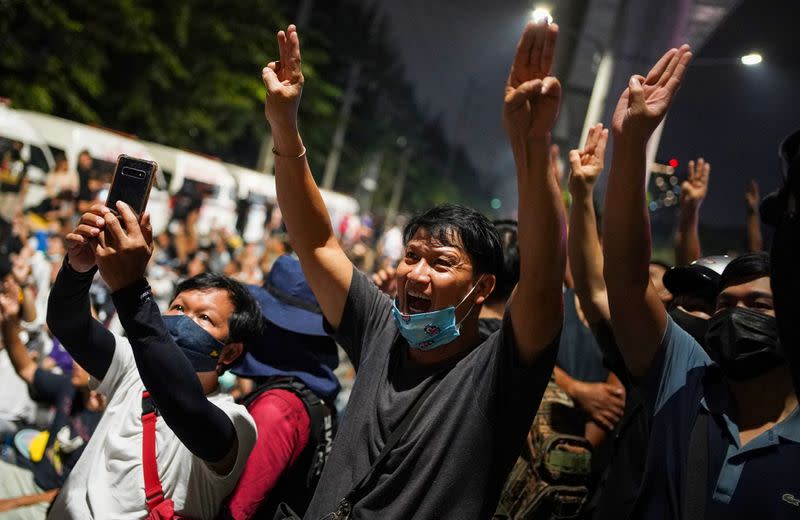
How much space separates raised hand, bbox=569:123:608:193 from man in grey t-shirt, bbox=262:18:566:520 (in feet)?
1.73

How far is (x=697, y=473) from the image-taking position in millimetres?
1901

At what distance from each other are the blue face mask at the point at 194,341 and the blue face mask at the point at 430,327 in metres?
0.77

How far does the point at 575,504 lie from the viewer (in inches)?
110

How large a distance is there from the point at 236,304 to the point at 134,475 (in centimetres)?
73

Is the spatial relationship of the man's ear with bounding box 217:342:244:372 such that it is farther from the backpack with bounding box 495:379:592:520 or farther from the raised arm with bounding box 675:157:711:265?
the raised arm with bounding box 675:157:711:265

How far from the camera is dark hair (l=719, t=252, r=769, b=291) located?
223cm

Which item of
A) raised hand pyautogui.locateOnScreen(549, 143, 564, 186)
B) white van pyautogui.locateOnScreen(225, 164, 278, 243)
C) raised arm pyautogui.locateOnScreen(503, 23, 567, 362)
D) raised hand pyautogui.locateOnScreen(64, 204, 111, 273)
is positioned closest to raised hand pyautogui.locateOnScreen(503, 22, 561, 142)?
raised arm pyautogui.locateOnScreen(503, 23, 567, 362)

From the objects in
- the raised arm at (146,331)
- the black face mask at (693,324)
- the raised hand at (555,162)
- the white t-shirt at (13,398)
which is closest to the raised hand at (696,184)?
the raised hand at (555,162)

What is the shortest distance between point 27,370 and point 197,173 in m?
13.3

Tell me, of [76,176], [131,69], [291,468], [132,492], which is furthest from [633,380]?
[131,69]

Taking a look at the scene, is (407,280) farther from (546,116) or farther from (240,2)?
(240,2)

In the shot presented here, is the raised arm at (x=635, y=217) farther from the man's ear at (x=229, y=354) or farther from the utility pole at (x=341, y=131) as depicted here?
the utility pole at (x=341, y=131)

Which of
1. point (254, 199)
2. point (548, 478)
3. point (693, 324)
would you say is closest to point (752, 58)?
point (693, 324)

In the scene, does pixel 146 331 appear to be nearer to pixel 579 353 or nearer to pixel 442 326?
pixel 442 326
